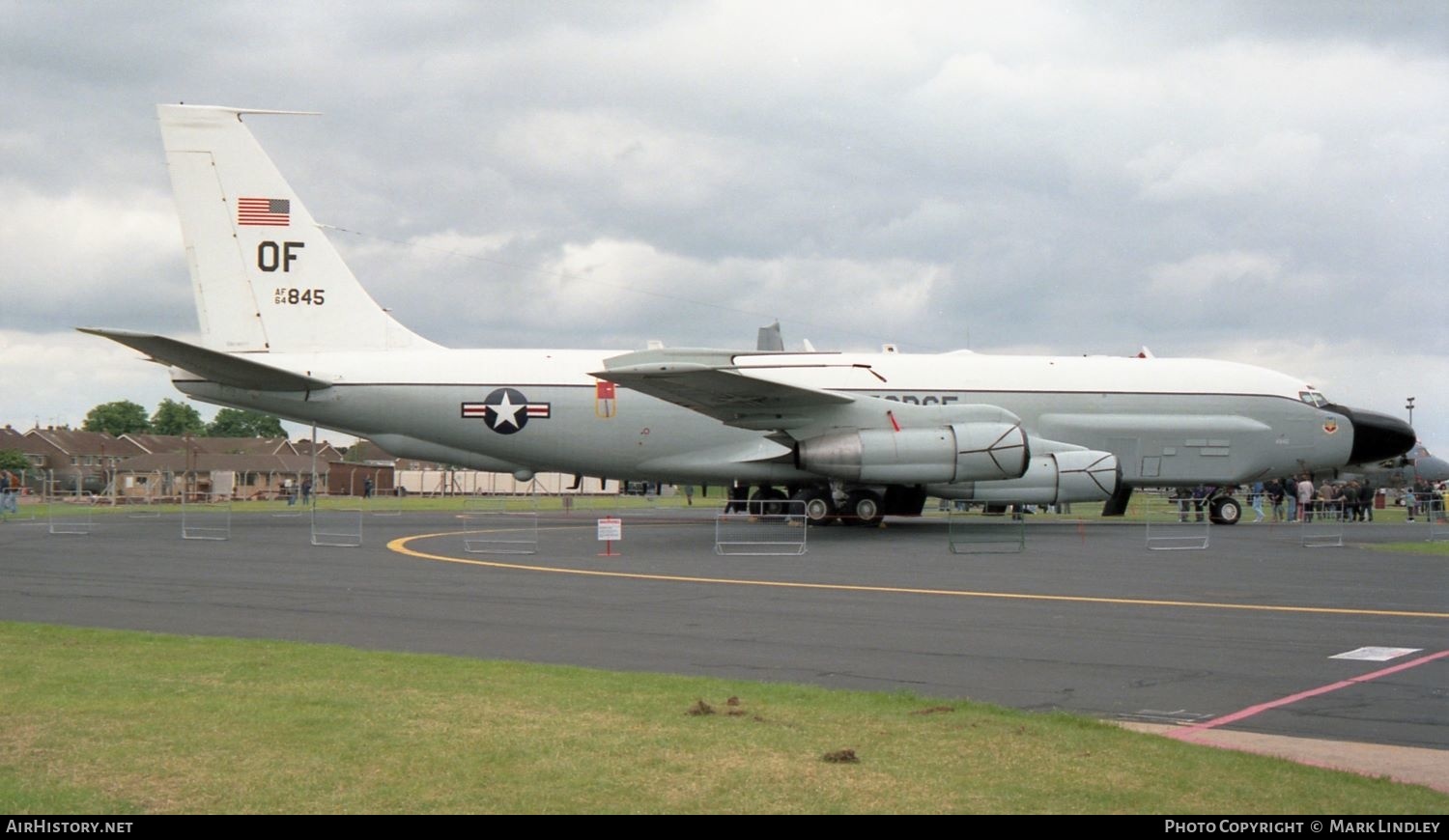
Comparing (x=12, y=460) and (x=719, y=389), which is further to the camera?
(x=12, y=460)

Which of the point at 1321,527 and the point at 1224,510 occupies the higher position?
the point at 1224,510

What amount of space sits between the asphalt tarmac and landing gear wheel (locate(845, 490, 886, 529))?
3309 mm

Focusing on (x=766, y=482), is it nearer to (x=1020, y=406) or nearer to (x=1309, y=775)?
(x=1020, y=406)

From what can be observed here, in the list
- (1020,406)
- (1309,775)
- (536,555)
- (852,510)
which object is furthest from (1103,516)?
(1309,775)

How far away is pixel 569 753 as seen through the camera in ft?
21.0

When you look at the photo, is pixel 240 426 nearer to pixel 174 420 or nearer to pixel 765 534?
pixel 174 420

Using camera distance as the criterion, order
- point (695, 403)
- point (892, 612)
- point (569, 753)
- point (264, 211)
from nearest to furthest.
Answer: point (569, 753)
point (892, 612)
point (695, 403)
point (264, 211)

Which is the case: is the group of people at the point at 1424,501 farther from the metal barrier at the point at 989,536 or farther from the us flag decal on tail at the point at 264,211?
the us flag decal on tail at the point at 264,211

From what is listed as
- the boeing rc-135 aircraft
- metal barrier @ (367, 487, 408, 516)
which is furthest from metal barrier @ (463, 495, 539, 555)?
metal barrier @ (367, 487, 408, 516)

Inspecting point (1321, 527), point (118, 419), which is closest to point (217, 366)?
point (1321, 527)

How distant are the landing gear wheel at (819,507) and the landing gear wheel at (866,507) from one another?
0.59 metres

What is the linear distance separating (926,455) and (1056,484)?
3.81 metres

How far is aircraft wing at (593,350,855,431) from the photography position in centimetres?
2348

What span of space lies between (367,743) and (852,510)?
2244cm
